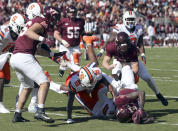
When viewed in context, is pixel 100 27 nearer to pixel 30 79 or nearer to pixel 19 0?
pixel 19 0

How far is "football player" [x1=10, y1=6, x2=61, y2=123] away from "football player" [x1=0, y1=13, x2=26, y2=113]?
2.90 feet

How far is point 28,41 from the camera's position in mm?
6883

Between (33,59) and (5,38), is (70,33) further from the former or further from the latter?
(33,59)

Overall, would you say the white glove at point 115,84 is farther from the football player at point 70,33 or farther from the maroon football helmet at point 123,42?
the football player at point 70,33

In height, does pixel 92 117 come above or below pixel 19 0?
below

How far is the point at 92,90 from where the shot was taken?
7.26 meters

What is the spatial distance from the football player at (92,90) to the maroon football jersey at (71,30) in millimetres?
4104

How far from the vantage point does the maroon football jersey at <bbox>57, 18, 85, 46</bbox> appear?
11421 mm

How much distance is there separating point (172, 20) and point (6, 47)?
27.1 meters

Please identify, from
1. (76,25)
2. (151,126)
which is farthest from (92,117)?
(76,25)

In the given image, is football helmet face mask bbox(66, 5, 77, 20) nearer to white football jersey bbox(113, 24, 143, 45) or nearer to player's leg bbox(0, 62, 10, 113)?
white football jersey bbox(113, 24, 143, 45)

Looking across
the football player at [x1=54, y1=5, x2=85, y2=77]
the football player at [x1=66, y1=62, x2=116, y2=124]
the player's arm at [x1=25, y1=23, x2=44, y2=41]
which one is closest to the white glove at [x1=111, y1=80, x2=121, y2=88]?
the football player at [x1=66, y1=62, x2=116, y2=124]

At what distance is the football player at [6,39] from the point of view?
7773 mm

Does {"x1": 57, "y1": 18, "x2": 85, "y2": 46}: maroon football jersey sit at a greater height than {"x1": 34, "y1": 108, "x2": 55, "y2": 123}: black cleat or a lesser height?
Answer: greater
